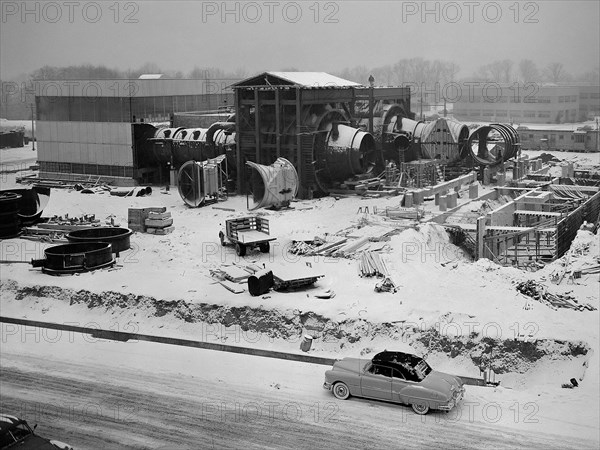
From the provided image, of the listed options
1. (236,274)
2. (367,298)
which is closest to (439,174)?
(236,274)

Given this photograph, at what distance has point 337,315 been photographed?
17172 millimetres

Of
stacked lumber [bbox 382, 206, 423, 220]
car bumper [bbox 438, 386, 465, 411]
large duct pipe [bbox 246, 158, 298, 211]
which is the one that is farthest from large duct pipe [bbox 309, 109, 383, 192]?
car bumper [bbox 438, 386, 465, 411]

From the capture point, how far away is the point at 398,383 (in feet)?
43.2

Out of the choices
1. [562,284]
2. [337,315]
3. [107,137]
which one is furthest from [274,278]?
[107,137]

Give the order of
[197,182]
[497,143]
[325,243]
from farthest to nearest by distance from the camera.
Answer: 1. [497,143]
2. [197,182]
3. [325,243]

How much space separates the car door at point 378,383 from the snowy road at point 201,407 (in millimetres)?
196

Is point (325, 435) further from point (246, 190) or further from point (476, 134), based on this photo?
point (476, 134)

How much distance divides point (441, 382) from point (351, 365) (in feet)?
5.25

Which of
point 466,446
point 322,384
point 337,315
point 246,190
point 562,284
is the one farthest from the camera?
point 246,190

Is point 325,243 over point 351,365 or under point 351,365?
over

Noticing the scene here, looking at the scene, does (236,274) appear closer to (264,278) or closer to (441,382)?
(264,278)

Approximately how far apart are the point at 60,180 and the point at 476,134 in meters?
20.9

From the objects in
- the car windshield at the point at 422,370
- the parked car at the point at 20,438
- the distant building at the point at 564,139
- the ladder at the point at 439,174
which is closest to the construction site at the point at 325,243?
the ladder at the point at 439,174

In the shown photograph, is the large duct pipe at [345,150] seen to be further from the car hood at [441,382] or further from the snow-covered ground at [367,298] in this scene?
the car hood at [441,382]
